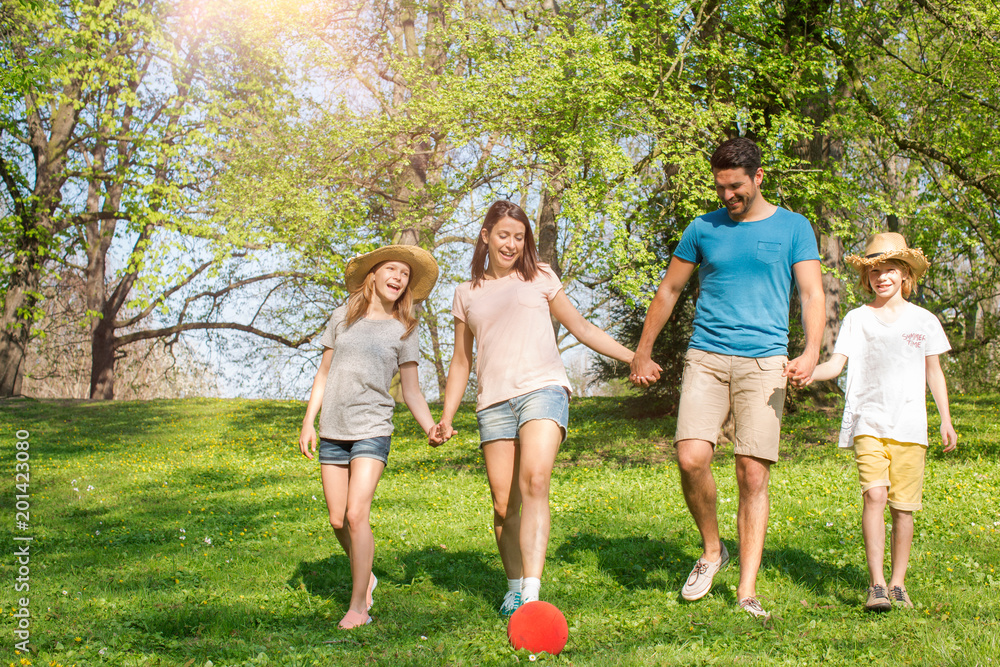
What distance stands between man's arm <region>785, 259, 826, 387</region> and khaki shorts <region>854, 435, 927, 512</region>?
0.73 metres

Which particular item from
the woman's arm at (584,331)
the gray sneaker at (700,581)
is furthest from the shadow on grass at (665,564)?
the woman's arm at (584,331)

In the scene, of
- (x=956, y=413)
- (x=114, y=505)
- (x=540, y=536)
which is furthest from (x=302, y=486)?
(x=956, y=413)

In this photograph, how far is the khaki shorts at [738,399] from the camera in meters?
4.23

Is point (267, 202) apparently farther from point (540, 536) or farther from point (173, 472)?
point (540, 536)

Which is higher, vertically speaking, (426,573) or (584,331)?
Result: (584,331)

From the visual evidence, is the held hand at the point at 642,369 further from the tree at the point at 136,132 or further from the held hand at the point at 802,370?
the tree at the point at 136,132

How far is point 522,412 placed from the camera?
166 inches

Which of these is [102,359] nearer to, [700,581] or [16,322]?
[16,322]

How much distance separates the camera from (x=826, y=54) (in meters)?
12.0

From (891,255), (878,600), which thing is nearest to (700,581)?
(878,600)

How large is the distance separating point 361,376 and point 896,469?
10.0ft

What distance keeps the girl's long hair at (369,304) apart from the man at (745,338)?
1423 millimetres

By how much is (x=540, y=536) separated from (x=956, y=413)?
46.2 feet

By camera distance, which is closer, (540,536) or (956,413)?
(540,536)
